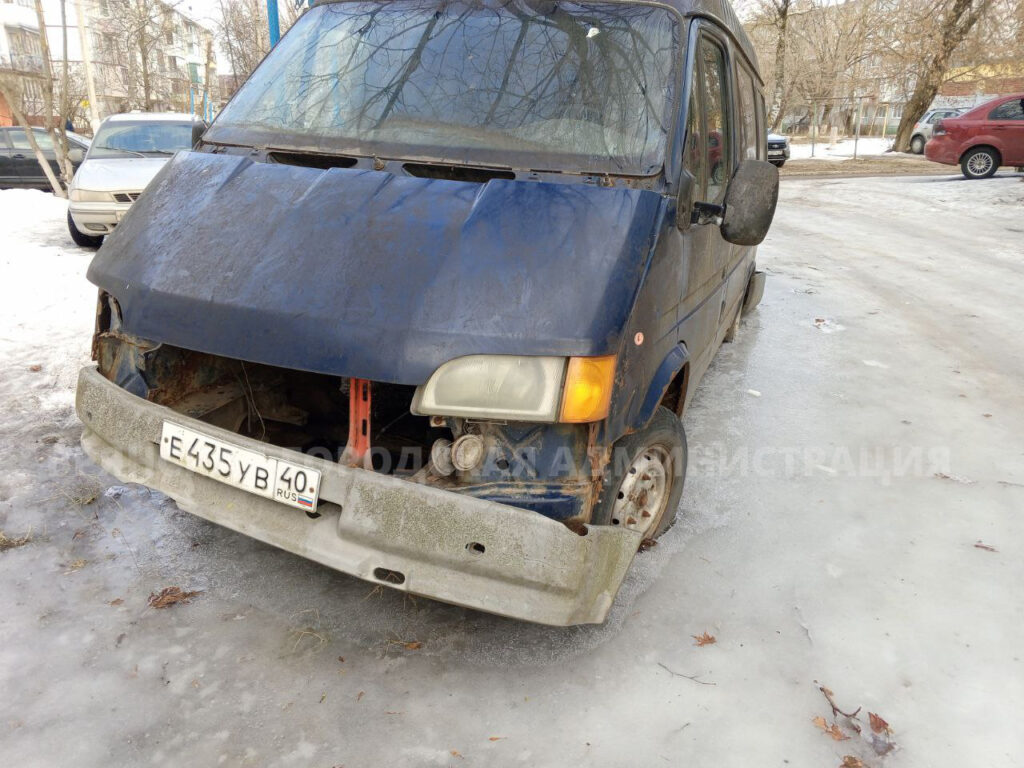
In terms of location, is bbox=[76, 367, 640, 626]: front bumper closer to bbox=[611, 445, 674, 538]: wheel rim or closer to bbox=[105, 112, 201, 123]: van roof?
bbox=[611, 445, 674, 538]: wheel rim

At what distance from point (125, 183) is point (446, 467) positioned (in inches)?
312

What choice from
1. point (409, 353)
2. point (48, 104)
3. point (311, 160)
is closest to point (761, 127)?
point (311, 160)

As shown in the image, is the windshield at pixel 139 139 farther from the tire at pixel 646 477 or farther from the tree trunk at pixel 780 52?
the tree trunk at pixel 780 52

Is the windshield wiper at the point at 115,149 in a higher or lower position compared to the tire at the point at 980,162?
lower

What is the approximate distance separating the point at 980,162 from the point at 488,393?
58.4 feet

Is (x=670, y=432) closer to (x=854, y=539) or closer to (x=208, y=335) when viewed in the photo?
(x=854, y=539)

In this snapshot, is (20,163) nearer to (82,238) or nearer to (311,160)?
(82,238)

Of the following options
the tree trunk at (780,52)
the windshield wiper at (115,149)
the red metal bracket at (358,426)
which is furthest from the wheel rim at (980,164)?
the red metal bracket at (358,426)

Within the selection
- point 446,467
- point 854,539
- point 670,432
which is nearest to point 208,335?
point 446,467

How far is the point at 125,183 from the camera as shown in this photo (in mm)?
8570

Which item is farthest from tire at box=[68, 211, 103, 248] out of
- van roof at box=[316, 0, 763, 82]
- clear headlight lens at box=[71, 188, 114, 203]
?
van roof at box=[316, 0, 763, 82]

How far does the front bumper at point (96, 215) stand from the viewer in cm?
847

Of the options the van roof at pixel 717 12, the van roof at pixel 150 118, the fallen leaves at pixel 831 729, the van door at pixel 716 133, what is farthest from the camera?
the van roof at pixel 150 118

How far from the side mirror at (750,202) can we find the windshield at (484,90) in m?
0.32
